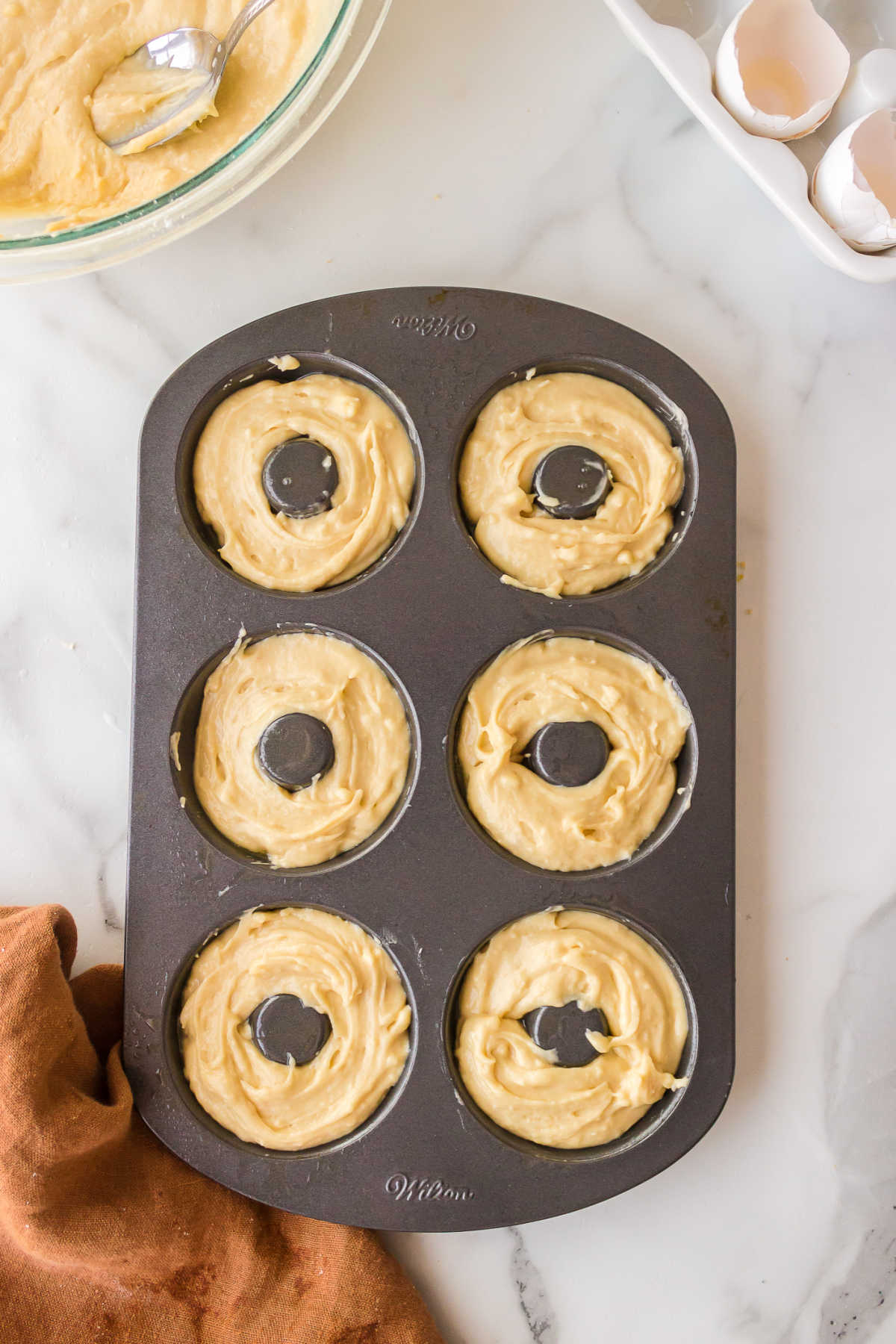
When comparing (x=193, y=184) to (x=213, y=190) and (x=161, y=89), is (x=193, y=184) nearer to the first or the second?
(x=213, y=190)

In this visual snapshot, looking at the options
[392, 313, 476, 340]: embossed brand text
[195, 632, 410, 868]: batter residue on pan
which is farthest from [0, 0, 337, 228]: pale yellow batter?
[195, 632, 410, 868]: batter residue on pan

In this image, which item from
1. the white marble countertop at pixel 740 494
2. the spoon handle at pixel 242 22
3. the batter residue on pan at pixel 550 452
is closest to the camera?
the spoon handle at pixel 242 22

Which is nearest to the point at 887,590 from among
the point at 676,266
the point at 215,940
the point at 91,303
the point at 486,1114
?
the point at 676,266

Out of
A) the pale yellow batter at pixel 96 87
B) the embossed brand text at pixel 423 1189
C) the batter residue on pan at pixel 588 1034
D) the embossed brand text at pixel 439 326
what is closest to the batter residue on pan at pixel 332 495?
the embossed brand text at pixel 439 326

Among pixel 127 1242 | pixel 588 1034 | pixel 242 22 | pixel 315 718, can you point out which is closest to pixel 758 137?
pixel 242 22

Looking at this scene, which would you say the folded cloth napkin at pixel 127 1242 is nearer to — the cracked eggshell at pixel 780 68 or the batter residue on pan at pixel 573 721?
the batter residue on pan at pixel 573 721
